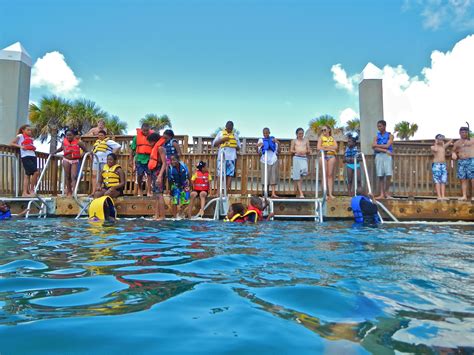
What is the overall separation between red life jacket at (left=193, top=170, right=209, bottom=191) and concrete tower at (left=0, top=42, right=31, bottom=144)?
18.6ft

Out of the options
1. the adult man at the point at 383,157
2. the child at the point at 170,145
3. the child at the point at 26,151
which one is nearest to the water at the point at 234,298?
the child at the point at 170,145

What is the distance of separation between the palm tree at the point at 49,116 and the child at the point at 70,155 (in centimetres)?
2097

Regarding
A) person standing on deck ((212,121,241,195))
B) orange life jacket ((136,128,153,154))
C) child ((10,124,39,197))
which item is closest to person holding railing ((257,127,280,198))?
person standing on deck ((212,121,241,195))

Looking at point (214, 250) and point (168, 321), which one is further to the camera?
point (214, 250)

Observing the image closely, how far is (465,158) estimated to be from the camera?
29.1 ft

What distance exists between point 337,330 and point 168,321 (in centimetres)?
84

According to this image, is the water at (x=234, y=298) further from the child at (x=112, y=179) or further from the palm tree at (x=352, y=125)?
the palm tree at (x=352, y=125)

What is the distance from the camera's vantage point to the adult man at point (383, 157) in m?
8.92

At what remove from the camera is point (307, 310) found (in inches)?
83.7

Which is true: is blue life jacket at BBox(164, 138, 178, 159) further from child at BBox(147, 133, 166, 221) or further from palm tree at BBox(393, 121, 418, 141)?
palm tree at BBox(393, 121, 418, 141)

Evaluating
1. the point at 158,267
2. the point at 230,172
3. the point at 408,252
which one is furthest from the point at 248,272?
the point at 230,172

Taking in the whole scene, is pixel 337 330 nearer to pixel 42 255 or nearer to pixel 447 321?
pixel 447 321

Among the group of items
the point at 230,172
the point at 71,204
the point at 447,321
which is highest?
the point at 230,172

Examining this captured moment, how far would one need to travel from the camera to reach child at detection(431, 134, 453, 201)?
890 centimetres
